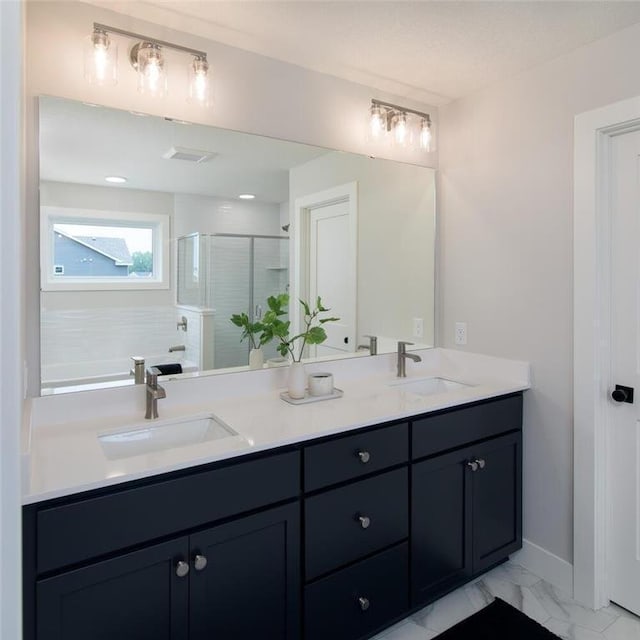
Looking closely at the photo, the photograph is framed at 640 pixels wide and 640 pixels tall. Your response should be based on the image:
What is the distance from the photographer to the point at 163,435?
162 centimetres

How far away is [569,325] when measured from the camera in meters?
2.00

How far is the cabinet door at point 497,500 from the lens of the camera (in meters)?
2.01

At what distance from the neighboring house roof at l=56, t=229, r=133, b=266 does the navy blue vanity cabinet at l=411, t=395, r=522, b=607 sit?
50.7 inches

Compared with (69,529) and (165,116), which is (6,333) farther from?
(165,116)

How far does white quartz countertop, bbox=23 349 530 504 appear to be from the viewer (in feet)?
3.96

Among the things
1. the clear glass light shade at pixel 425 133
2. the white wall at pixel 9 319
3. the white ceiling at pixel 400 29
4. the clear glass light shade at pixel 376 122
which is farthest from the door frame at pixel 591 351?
the white wall at pixel 9 319

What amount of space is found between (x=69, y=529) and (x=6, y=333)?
0.77m

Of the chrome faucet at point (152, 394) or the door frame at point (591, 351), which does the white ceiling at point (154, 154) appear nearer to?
the chrome faucet at point (152, 394)

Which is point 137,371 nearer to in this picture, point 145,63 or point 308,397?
point 308,397

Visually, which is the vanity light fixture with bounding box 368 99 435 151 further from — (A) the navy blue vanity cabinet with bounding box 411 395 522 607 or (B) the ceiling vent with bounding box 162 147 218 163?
(A) the navy blue vanity cabinet with bounding box 411 395 522 607

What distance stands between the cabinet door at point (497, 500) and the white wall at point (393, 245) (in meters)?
0.72

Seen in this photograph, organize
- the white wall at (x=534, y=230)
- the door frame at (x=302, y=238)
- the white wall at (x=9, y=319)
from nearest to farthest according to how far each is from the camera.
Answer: the white wall at (x=9, y=319) → the white wall at (x=534, y=230) → the door frame at (x=302, y=238)

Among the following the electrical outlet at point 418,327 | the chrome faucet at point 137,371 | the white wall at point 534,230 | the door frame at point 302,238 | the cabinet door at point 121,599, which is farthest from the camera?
the electrical outlet at point 418,327

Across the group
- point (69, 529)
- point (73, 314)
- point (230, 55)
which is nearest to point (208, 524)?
point (69, 529)
